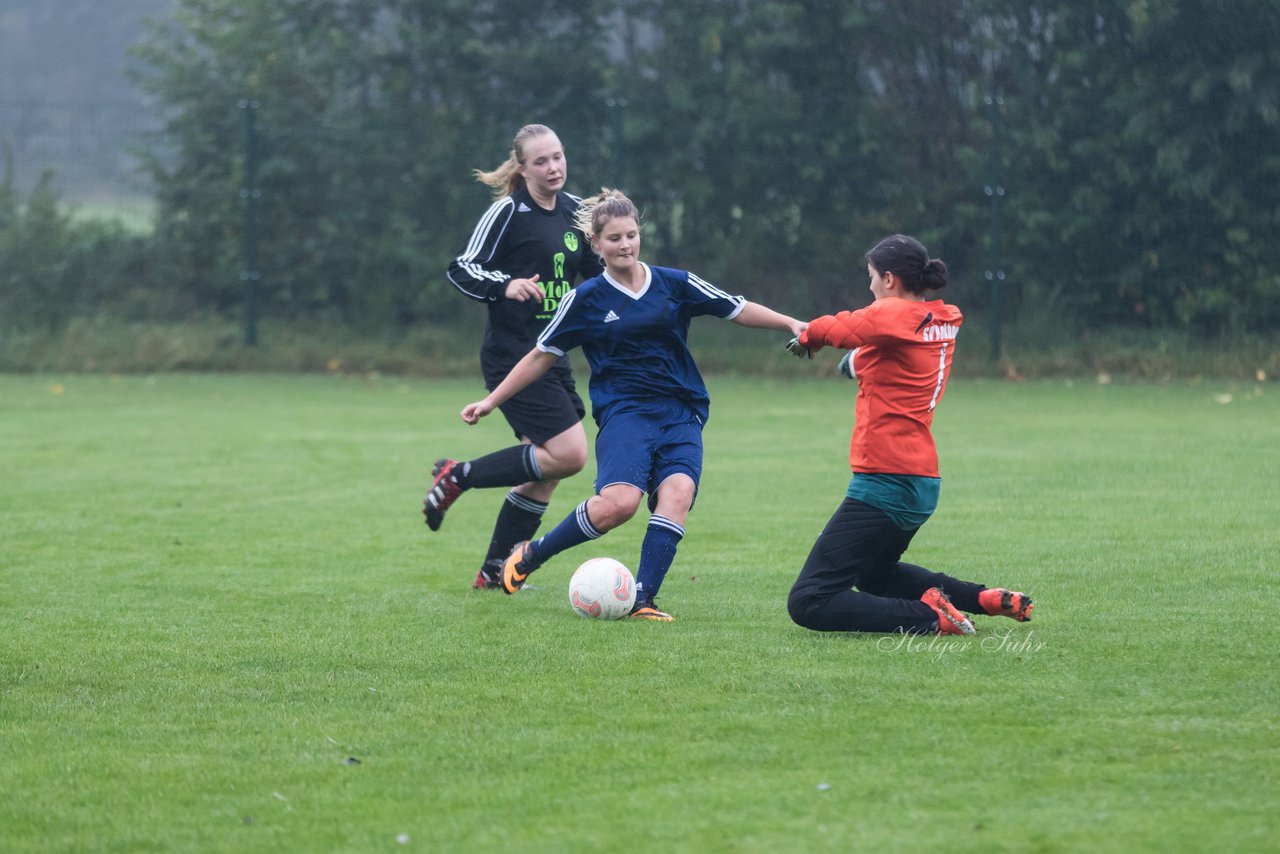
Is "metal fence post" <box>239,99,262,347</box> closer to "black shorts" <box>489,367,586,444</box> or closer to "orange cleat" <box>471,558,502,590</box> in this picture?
"black shorts" <box>489,367,586,444</box>

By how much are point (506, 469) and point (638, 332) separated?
3.35 feet

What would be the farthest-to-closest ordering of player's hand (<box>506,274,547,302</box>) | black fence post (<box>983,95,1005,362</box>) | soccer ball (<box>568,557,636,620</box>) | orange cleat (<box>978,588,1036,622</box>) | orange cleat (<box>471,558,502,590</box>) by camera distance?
black fence post (<box>983,95,1005,362</box>)
orange cleat (<box>471,558,502,590</box>)
player's hand (<box>506,274,547,302</box>)
soccer ball (<box>568,557,636,620</box>)
orange cleat (<box>978,588,1036,622</box>)

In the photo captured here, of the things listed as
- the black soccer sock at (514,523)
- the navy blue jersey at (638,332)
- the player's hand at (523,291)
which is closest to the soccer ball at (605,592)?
the navy blue jersey at (638,332)

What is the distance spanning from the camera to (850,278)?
54.9 ft

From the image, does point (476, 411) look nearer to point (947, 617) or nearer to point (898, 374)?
point (898, 374)

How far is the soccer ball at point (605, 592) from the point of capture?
5.70 metres

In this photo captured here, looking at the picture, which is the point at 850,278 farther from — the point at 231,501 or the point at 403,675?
the point at 403,675

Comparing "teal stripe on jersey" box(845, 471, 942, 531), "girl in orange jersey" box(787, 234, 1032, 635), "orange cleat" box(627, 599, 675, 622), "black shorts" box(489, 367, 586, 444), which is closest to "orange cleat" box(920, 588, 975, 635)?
"girl in orange jersey" box(787, 234, 1032, 635)

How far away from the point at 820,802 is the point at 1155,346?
13.1 meters

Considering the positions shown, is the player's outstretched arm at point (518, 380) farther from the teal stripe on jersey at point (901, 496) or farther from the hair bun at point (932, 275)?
the hair bun at point (932, 275)

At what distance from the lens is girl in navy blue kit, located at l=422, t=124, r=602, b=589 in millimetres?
6684

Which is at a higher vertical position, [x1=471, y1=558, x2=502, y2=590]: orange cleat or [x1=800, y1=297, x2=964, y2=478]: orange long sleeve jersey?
[x1=800, y1=297, x2=964, y2=478]: orange long sleeve jersey

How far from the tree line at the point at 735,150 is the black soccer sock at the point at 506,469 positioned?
33.9 feet

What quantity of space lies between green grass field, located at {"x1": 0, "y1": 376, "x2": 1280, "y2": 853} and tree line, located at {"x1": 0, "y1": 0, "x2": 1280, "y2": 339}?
665 cm
